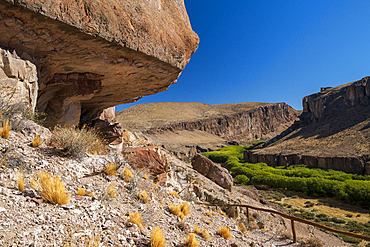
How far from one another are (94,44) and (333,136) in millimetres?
67139

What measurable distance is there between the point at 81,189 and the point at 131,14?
5307 mm

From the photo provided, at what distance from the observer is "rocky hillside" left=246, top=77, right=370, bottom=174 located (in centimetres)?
4488

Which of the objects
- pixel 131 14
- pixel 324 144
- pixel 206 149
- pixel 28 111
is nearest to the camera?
pixel 28 111

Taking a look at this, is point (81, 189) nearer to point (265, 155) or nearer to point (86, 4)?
point (86, 4)

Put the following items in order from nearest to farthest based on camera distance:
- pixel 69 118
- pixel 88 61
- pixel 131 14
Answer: pixel 131 14 < pixel 88 61 < pixel 69 118

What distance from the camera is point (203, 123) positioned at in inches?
3644

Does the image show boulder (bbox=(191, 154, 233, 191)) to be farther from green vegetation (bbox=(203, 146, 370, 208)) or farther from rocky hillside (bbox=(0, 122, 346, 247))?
green vegetation (bbox=(203, 146, 370, 208))

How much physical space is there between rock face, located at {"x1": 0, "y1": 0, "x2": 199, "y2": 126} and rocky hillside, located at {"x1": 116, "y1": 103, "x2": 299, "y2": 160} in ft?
147

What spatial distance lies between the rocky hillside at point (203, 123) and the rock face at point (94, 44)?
44749 mm

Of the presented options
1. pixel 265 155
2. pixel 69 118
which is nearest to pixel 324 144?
pixel 265 155

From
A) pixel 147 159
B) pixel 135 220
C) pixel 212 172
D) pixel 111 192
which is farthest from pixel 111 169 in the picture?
pixel 212 172

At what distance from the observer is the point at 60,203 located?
2.86 meters

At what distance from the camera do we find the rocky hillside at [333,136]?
147 feet

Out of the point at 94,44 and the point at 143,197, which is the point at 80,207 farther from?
the point at 94,44
